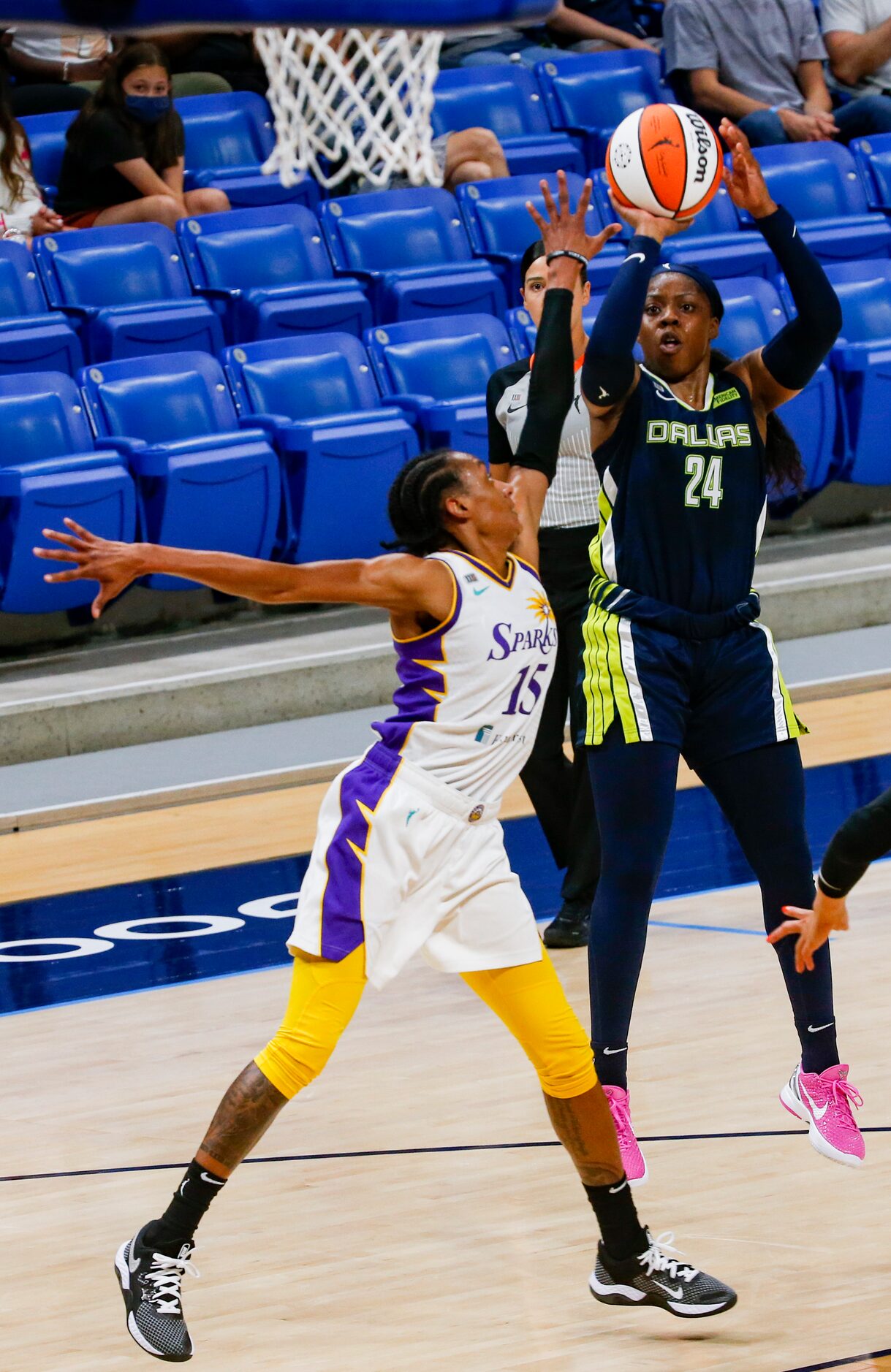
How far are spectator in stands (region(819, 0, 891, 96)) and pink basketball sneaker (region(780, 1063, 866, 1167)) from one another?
8806 mm

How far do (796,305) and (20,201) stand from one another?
239 inches

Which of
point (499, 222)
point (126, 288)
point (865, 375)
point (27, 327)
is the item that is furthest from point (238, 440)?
point (865, 375)

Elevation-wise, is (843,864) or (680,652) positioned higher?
(680,652)

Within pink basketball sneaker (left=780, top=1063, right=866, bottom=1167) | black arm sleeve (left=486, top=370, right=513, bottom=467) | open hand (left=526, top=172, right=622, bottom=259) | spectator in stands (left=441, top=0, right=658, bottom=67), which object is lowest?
pink basketball sneaker (left=780, top=1063, right=866, bottom=1167)

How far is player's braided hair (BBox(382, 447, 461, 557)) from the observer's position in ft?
11.1

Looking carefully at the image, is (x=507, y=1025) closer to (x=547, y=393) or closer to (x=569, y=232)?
(x=547, y=393)

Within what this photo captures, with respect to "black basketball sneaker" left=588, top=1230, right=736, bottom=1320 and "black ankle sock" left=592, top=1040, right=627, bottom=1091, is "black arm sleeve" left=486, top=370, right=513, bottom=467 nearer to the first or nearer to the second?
"black ankle sock" left=592, top=1040, right=627, bottom=1091

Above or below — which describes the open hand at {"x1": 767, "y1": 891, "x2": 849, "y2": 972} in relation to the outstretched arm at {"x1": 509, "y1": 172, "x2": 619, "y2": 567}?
below

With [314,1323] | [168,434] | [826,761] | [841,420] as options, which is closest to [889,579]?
[841,420]

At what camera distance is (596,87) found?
432 inches

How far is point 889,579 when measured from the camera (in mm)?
8867

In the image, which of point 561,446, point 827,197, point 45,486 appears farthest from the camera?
point 827,197

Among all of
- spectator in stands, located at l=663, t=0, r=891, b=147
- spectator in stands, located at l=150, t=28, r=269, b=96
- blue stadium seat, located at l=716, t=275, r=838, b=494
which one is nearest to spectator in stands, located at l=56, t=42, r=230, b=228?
spectator in stands, located at l=150, t=28, r=269, b=96

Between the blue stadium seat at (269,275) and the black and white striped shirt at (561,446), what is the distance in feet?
12.7
